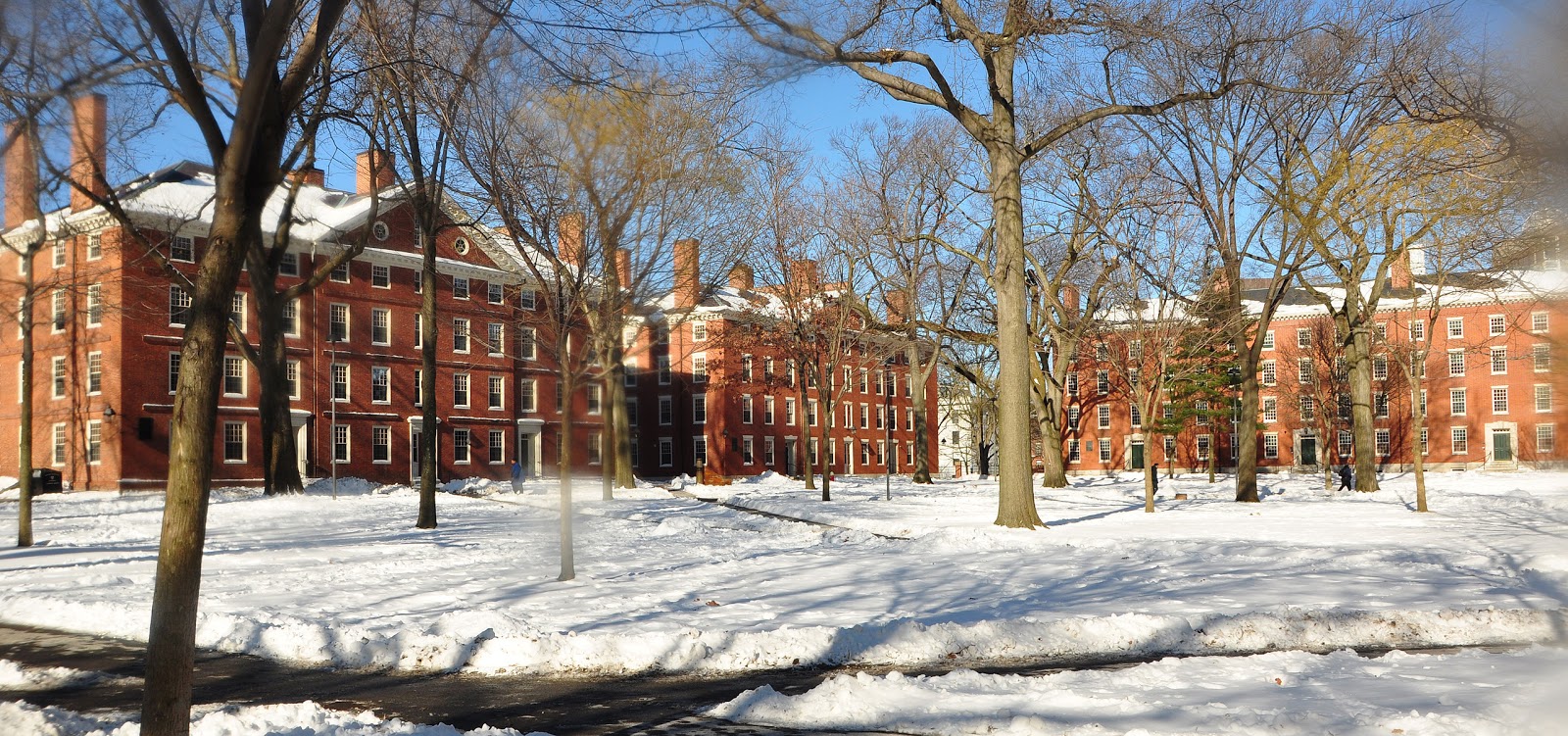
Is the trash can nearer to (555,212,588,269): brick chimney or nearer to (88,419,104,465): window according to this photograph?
(88,419,104,465): window

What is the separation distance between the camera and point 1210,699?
7.53m

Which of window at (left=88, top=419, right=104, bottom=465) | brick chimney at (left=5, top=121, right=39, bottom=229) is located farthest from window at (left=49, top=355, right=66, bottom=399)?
brick chimney at (left=5, top=121, right=39, bottom=229)

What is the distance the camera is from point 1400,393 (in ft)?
246

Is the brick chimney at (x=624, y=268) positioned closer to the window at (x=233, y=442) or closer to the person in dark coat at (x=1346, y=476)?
the person in dark coat at (x=1346, y=476)

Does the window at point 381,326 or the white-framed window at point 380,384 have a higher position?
the window at point 381,326

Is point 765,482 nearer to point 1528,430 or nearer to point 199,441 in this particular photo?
point 199,441

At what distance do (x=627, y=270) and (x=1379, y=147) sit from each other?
20.1 metres

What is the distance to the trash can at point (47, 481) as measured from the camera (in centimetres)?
4541

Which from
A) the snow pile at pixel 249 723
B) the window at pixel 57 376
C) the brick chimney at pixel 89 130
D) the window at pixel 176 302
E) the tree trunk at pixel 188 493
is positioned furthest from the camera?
the window at pixel 57 376

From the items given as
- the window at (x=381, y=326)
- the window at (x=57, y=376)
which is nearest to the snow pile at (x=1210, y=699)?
the window at (x=57, y=376)

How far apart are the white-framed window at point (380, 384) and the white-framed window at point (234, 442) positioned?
22.0ft

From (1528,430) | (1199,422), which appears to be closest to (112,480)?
(1199,422)

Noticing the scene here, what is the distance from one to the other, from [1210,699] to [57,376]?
54.4m

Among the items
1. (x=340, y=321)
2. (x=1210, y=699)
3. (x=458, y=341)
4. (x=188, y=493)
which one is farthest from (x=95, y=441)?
(x=1210, y=699)
